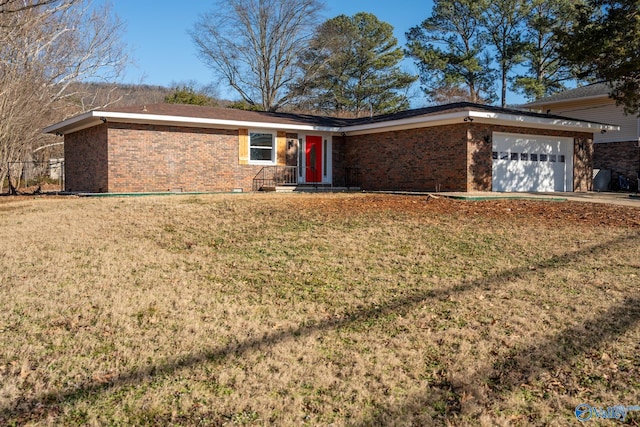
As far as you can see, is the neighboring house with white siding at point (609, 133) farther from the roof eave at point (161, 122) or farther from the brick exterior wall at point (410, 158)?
the roof eave at point (161, 122)

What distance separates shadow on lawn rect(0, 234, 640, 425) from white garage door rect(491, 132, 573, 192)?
11023 mm

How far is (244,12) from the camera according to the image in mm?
34969

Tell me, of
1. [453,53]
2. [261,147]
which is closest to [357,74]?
[453,53]

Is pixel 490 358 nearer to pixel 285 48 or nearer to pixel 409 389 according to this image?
pixel 409 389

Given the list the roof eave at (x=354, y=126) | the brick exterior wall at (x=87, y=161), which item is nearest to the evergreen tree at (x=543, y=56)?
the roof eave at (x=354, y=126)

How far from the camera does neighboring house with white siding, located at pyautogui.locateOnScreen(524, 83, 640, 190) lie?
72.4ft

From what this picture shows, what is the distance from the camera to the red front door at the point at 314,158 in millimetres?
20234

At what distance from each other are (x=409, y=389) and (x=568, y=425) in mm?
1053

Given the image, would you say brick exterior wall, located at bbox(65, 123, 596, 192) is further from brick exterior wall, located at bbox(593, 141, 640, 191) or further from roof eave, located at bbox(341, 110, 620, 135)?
brick exterior wall, located at bbox(593, 141, 640, 191)

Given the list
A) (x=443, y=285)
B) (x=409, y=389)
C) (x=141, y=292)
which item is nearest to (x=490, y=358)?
(x=409, y=389)

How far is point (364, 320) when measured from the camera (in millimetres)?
5004

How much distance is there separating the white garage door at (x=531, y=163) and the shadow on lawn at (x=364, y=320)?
11.0m

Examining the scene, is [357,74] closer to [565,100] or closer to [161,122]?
[565,100]

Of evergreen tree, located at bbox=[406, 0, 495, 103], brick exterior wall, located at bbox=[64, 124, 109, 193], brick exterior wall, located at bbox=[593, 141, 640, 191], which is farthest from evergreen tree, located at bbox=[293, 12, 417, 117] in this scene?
brick exterior wall, located at bbox=[64, 124, 109, 193]
